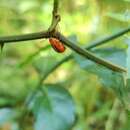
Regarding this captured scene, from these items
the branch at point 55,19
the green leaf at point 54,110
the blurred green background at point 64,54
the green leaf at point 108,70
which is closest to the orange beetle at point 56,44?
the branch at point 55,19

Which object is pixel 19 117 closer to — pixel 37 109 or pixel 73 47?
pixel 37 109

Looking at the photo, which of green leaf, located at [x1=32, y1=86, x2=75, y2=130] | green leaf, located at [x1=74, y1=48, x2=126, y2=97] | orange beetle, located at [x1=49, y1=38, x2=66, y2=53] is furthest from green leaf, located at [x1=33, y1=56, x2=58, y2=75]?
orange beetle, located at [x1=49, y1=38, x2=66, y2=53]

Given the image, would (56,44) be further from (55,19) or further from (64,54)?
(64,54)

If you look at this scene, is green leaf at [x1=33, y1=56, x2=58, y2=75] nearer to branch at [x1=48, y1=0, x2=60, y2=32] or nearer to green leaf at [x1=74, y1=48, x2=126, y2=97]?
green leaf at [x1=74, y1=48, x2=126, y2=97]

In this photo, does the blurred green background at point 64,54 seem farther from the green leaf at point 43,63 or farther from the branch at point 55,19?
the branch at point 55,19

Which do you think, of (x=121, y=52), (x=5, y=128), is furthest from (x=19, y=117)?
(x=5, y=128)

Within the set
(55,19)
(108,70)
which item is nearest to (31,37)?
(55,19)
